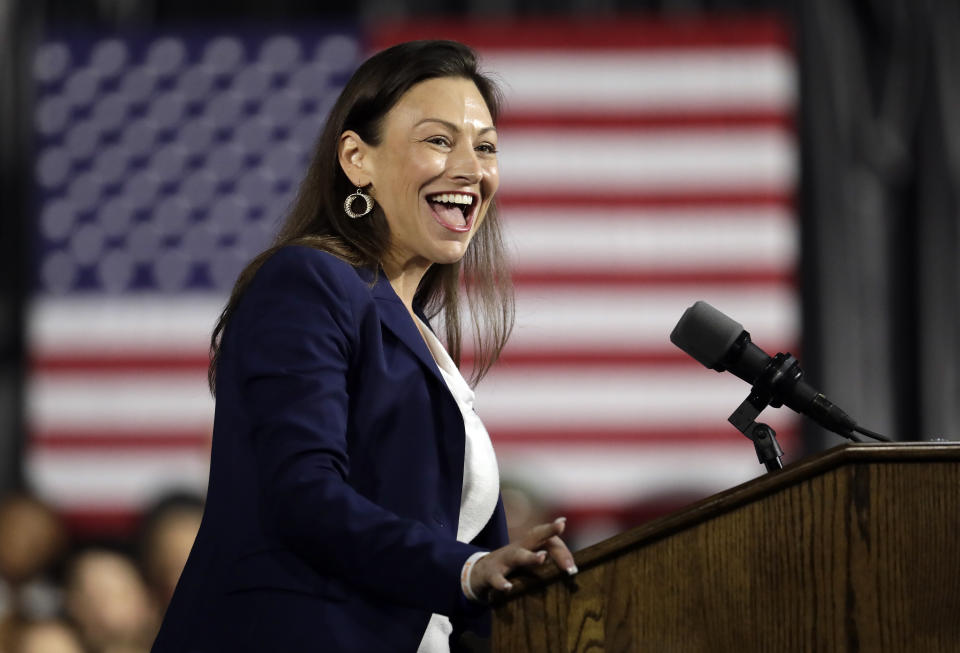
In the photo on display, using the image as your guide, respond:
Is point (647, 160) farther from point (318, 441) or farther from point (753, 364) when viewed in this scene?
point (318, 441)

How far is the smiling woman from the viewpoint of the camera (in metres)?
1.11

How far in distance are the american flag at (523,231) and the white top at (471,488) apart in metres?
2.85

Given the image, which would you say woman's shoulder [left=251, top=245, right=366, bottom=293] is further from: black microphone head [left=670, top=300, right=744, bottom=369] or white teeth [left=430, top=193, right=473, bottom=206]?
black microphone head [left=670, top=300, right=744, bottom=369]

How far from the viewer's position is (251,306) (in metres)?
1.25

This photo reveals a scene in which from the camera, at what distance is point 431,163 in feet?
4.75

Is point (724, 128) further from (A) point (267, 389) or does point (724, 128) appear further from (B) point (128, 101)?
(A) point (267, 389)

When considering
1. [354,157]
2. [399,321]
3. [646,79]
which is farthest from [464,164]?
[646,79]

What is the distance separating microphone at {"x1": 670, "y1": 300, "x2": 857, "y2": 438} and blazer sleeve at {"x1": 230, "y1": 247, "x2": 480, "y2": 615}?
0.35 metres

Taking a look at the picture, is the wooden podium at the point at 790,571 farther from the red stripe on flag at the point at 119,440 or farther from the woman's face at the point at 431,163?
the red stripe on flag at the point at 119,440

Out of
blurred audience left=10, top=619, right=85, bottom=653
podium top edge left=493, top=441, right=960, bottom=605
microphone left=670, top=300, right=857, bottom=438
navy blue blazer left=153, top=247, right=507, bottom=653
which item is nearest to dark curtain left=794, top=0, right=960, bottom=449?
blurred audience left=10, top=619, right=85, bottom=653

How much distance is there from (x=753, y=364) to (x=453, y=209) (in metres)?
0.44

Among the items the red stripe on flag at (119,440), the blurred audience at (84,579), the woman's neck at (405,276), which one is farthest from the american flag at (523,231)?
the woman's neck at (405,276)

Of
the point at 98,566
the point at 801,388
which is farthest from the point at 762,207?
the point at 801,388

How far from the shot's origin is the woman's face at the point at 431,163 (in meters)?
1.45
